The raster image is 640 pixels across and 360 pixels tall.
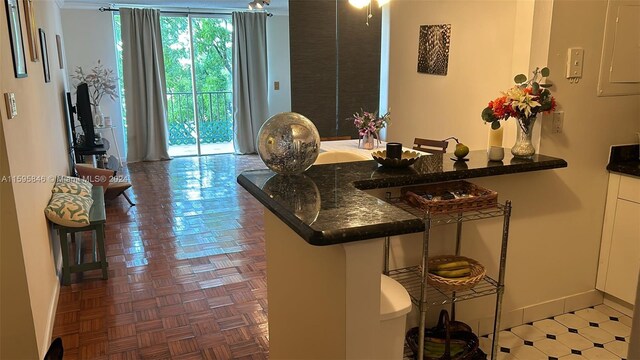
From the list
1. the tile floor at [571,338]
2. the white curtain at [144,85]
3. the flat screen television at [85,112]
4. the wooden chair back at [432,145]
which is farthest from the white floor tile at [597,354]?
the white curtain at [144,85]

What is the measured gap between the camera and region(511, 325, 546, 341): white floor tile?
2.53 m

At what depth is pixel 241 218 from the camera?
4.51 metres

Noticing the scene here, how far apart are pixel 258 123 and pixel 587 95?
5.78 meters

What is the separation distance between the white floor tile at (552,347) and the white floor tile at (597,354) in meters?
0.08

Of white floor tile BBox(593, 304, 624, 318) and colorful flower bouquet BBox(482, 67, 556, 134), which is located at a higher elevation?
colorful flower bouquet BBox(482, 67, 556, 134)

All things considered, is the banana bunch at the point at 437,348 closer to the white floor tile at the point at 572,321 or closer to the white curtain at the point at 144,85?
the white floor tile at the point at 572,321

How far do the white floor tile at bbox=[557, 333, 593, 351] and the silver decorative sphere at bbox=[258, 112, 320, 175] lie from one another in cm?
170

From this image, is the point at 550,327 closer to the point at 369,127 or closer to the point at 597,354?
the point at 597,354

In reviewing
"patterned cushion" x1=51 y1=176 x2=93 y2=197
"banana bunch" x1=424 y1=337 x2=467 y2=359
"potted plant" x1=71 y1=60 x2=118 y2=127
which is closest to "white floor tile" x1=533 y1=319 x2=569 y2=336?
"banana bunch" x1=424 y1=337 x2=467 y2=359

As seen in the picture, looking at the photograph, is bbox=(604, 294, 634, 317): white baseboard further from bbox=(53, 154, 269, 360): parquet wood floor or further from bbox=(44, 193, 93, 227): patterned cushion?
bbox=(44, 193, 93, 227): patterned cushion

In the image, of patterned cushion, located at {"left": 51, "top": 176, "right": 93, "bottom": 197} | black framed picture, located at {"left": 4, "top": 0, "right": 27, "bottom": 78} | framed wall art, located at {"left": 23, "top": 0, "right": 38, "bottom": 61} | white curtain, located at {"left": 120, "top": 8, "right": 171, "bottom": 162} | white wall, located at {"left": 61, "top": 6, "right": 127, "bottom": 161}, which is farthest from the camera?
white curtain, located at {"left": 120, "top": 8, "right": 171, "bottom": 162}

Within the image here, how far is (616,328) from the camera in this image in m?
2.61

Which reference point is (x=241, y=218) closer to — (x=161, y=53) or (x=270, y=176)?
(x=270, y=176)

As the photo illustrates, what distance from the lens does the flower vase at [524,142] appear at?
230 centimetres
